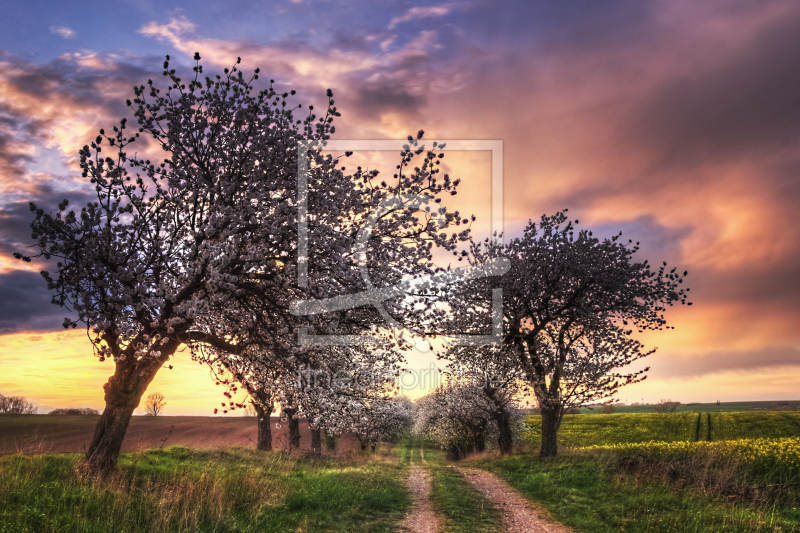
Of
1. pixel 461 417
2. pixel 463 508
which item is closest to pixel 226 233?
pixel 463 508

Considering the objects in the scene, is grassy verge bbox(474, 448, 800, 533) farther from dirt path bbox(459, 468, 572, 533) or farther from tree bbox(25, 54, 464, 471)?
tree bbox(25, 54, 464, 471)

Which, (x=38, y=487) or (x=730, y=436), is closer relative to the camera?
(x=38, y=487)

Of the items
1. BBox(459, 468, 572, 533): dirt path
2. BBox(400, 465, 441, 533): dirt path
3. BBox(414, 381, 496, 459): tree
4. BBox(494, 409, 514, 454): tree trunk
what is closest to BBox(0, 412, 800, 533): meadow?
BBox(400, 465, 441, 533): dirt path

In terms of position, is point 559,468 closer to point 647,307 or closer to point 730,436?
point 647,307

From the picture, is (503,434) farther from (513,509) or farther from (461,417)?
(513,509)

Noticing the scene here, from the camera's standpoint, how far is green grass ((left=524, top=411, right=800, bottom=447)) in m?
47.3

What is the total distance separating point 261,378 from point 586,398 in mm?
18404

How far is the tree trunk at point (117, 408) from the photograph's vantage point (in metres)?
13.7

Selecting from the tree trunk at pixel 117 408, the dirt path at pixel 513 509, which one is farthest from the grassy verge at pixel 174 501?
the dirt path at pixel 513 509

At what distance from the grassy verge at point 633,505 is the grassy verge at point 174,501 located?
5.97m

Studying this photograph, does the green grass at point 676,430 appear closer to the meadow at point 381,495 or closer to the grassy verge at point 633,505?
the meadow at point 381,495

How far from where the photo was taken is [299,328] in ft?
44.7

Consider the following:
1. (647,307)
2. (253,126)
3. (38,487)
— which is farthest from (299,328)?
(647,307)

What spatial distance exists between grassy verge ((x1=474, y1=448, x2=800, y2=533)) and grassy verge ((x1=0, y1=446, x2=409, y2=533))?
597 centimetres
